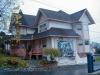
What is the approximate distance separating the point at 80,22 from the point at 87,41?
3461mm

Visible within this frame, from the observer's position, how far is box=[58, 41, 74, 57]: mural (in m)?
30.3

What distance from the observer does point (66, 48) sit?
30.8 m

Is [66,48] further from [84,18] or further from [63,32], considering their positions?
[84,18]

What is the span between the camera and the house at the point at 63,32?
30.4m

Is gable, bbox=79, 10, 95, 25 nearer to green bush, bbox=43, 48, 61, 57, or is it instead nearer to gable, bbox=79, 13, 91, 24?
gable, bbox=79, 13, 91, 24

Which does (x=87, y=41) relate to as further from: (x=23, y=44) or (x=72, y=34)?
(x=23, y=44)

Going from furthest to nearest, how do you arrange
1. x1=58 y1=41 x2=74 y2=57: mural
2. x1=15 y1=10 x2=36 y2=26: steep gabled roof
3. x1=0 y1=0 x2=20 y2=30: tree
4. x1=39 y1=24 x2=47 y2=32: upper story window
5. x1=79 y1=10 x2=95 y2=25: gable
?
x1=15 y1=10 x2=36 y2=26: steep gabled roof → x1=79 y1=10 x2=95 y2=25: gable → x1=39 y1=24 x2=47 y2=32: upper story window → x1=58 y1=41 x2=74 y2=57: mural → x1=0 y1=0 x2=20 y2=30: tree

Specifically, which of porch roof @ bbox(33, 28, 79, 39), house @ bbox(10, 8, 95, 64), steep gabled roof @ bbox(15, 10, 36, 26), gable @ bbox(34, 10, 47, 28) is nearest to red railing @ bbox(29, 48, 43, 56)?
house @ bbox(10, 8, 95, 64)

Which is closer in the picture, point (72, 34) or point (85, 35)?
point (72, 34)

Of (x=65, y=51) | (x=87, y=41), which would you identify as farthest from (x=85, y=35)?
(x=65, y=51)

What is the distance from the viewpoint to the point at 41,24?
115 feet

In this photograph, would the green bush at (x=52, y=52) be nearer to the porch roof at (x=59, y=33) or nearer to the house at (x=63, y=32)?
the house at (x=63, y=32)

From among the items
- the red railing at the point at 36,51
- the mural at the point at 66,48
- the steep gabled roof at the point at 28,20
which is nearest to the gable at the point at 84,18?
the mural at the point at 66,48

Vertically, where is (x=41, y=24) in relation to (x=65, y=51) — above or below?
above
